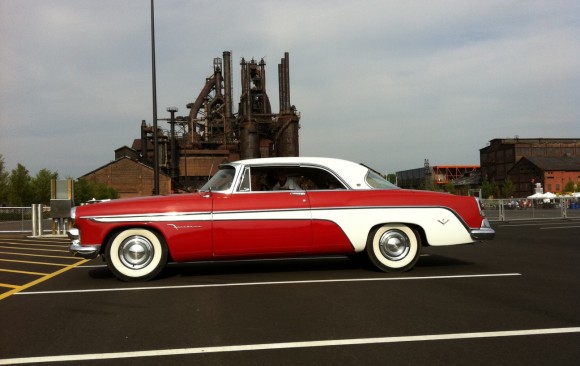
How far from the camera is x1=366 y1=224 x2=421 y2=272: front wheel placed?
7.16 meters

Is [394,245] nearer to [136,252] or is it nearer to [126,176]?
[136,252]

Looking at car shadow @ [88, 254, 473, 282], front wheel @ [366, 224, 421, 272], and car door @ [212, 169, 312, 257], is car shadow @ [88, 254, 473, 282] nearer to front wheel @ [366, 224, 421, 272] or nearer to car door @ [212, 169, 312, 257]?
front wheel @ [366, 224, 421, 272]

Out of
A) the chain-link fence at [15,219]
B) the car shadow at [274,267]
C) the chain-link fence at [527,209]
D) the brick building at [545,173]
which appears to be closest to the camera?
the car shadow at [274,267]

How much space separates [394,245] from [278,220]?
177 centimetres

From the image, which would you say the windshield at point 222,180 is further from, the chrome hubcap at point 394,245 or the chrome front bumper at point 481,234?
the chrome front bumper at point 481,234

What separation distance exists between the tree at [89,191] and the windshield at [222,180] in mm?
46107

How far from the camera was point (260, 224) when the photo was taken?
6.77m

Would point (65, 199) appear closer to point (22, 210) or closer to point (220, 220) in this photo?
point (22, 210)

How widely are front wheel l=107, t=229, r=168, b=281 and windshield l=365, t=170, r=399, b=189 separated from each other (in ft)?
10.1

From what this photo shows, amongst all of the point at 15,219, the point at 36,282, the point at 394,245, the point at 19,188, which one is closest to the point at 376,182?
the point at 394,245

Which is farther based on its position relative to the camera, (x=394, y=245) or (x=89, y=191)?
(x=89, y=191)

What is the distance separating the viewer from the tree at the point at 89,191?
169ft

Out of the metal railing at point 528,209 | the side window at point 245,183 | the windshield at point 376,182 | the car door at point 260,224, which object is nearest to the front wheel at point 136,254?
the car door at point 260,224

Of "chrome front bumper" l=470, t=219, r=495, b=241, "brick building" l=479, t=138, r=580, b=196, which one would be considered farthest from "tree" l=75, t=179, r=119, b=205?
"brick building" l=479, t=138, r=580, b=196
